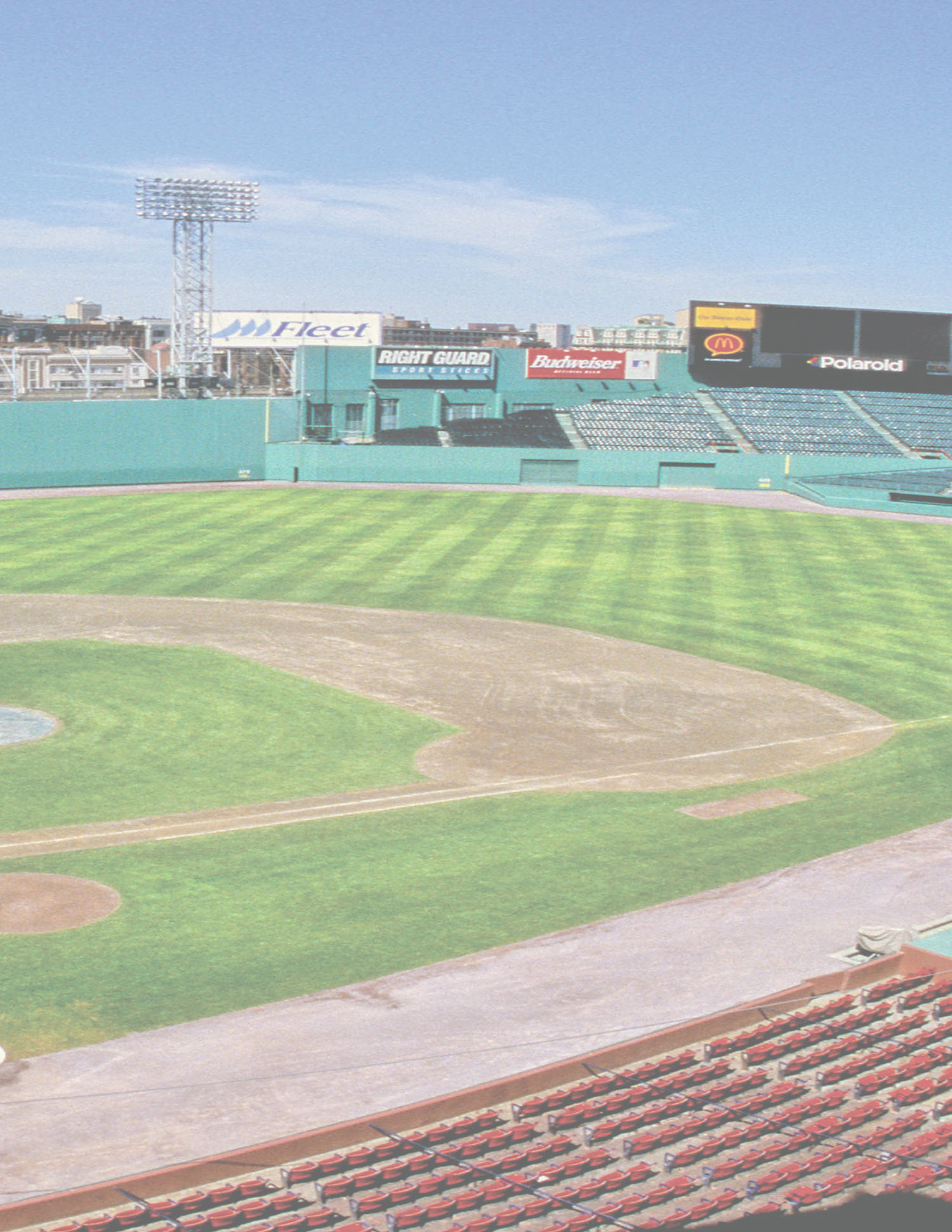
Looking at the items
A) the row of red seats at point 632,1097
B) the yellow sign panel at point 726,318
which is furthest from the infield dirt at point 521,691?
the yellow sign panel at point 726,318

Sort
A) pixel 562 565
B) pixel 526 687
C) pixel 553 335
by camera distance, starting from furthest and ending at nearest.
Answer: pixel 553 335 → pixel 562 565 → pixel 526 687

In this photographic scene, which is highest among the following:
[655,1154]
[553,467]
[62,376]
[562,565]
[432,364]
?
[432,364]

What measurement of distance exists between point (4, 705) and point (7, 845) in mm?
8687

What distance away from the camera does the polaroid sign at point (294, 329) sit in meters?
82.4

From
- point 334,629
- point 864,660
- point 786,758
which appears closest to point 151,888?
point 786,758

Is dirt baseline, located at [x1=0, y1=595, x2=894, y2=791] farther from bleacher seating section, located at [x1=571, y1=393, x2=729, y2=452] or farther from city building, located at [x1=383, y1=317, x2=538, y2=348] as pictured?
city building, located at [x1=383, y1=317, x2=538, y2=348]

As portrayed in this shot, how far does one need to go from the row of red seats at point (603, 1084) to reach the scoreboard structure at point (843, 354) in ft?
250

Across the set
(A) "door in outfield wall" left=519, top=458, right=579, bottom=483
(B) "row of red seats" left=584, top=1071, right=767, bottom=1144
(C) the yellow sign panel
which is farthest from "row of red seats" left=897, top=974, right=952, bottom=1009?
(C) the yellow sign panel

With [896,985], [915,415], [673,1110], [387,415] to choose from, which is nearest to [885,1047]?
[896,985]

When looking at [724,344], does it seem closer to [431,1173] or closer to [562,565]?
[562,565]

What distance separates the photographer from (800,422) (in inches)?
3246

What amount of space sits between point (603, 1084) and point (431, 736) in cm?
1417

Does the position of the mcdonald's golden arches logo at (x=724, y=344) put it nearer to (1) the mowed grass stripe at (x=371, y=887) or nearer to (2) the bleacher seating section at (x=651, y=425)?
(2) the bleacher seating section at (x=651, y=425)

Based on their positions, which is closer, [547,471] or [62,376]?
[547,471]
